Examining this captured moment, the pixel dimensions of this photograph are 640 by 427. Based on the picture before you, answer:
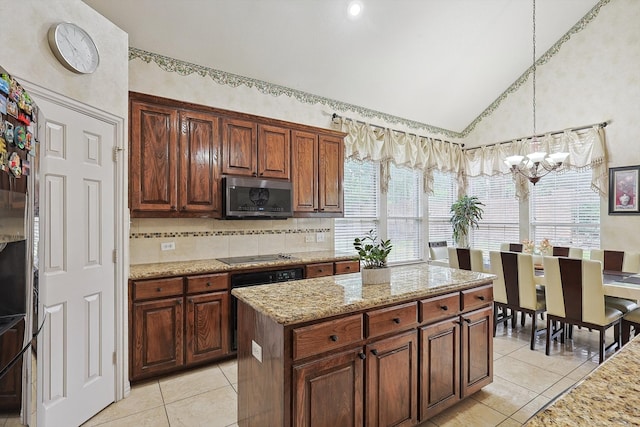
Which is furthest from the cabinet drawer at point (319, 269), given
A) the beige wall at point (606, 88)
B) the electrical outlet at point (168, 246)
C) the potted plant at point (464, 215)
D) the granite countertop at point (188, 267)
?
the beige wall at point (606, 88)

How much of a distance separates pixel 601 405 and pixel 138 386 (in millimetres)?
3020

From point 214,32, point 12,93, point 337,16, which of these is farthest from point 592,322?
point 214,32

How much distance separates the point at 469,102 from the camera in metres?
5.61

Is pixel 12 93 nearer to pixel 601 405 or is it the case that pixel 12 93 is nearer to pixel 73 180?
pixel 73 180

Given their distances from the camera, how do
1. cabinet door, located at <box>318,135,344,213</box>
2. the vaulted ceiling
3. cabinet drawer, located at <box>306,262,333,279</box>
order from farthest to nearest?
cabinet door, located at <box>318,135,344,213</box>
cabinet drawer, located at <box>306,262,333,279</box>
the vaulted ceiling

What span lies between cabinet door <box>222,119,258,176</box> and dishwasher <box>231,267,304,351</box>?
108 cm

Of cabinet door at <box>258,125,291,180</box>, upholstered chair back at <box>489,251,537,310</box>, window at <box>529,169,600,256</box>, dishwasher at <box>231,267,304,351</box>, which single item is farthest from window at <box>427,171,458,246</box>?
dishwasher at <box>231,267,304,351</box>

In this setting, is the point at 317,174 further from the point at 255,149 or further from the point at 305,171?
the point at 255,149

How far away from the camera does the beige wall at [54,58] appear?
1.80m

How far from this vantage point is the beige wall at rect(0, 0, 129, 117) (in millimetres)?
1796

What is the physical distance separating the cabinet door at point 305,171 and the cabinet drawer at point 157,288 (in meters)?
1.55

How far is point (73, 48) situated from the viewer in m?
2.08

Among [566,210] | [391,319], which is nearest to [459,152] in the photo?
[566,210]

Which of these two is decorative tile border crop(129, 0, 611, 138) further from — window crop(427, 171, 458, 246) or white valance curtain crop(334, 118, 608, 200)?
window crop(427, 171, 458, 246)
